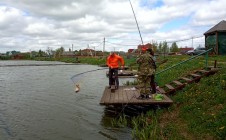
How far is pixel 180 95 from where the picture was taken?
38.3ft

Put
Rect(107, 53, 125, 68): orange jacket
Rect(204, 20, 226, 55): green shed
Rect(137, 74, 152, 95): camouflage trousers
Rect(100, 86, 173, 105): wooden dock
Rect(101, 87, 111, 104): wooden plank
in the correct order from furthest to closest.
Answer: Rect(204, 20, 226, 55): green shed → Rect(107, 53, 125, 68): orange jacket → Rect(137, 74, 152, 95): camouflage trousers → Rect(101, 87, 111, 104): wooden plank → Rect(100, 86, 173, 105): wooden dock

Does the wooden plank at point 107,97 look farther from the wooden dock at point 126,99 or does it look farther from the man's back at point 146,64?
the man's back at point 146,64

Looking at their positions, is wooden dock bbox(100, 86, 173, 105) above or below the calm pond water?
above

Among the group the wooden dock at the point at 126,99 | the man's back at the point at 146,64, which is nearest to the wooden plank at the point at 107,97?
the wooden dock at the point at 126,99

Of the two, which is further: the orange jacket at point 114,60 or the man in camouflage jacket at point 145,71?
the orange jacket at point 114,60

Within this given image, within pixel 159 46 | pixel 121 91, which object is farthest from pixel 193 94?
pixel 159 46

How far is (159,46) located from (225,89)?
61799 mm

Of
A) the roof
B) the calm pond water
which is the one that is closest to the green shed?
the roof

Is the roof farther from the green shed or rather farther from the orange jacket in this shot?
the orange jacket

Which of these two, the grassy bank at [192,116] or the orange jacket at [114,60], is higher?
the orange jacket at [114,60]

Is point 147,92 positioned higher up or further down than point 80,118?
higher up

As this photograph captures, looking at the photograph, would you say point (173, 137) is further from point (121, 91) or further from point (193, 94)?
point (121, 91)

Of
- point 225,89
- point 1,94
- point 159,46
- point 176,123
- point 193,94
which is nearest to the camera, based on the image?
point 176,123

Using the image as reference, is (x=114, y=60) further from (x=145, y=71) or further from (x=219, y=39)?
(x=219, y=39)
